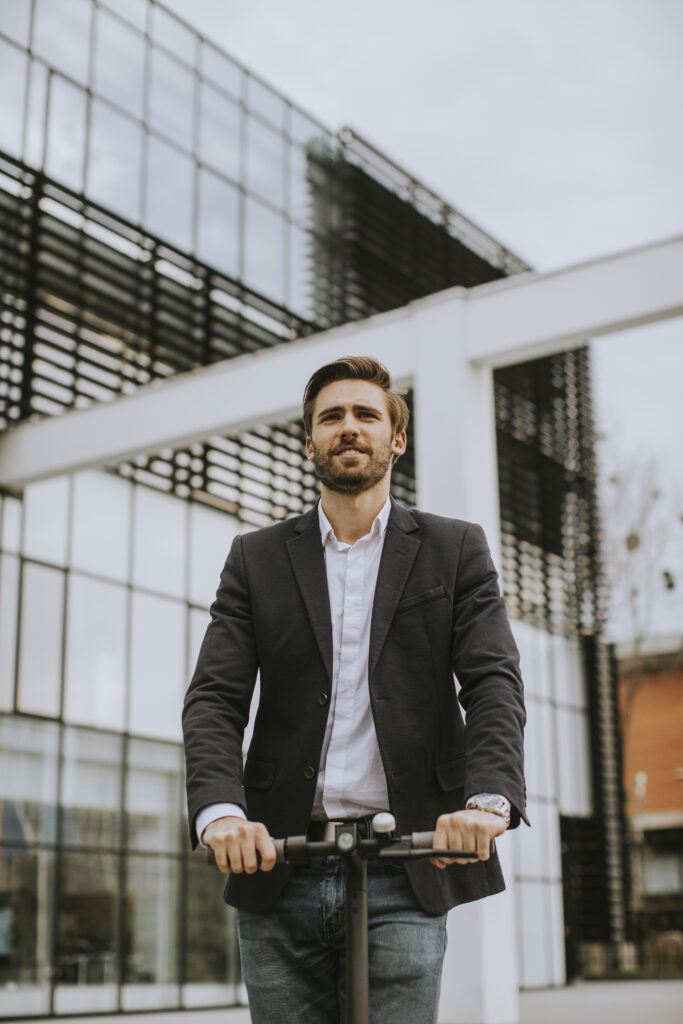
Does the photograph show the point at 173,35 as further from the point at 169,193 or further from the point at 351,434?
the point at 351,434

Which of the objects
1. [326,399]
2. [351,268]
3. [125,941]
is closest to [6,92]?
[351,268]

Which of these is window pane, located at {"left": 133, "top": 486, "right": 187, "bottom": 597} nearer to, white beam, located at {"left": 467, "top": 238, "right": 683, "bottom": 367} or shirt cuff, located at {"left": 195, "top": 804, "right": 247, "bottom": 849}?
white beam, located at {"left": 467, "top": 238, "right": 683, "bottom": 367}

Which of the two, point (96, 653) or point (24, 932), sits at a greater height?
point (96, 653)

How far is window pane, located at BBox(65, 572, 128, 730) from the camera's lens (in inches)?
544

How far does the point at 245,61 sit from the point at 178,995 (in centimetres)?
1231

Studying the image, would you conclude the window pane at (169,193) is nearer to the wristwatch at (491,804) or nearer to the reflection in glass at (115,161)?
the reflection in glass at (115,161)

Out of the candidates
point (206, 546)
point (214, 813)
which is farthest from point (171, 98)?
point (214, 813)

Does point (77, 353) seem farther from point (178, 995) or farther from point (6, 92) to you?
point (178, 995)

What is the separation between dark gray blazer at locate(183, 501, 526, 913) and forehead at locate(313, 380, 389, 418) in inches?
9.9

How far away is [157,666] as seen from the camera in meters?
14.9

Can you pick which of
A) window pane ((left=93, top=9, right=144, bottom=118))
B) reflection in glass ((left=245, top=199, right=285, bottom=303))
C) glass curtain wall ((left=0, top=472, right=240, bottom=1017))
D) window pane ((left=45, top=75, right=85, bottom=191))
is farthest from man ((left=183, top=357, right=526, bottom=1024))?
reflection in glass ((left=245, top=199, right=285, bottom=303))

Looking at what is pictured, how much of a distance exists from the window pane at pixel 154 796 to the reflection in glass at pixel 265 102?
28.6 ft

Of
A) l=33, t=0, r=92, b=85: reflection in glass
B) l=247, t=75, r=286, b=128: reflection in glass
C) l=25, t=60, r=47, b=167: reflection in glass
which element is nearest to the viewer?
l=25, t=60, r=47, b=167: reflection in glass

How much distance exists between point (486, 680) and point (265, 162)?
51.7ft
